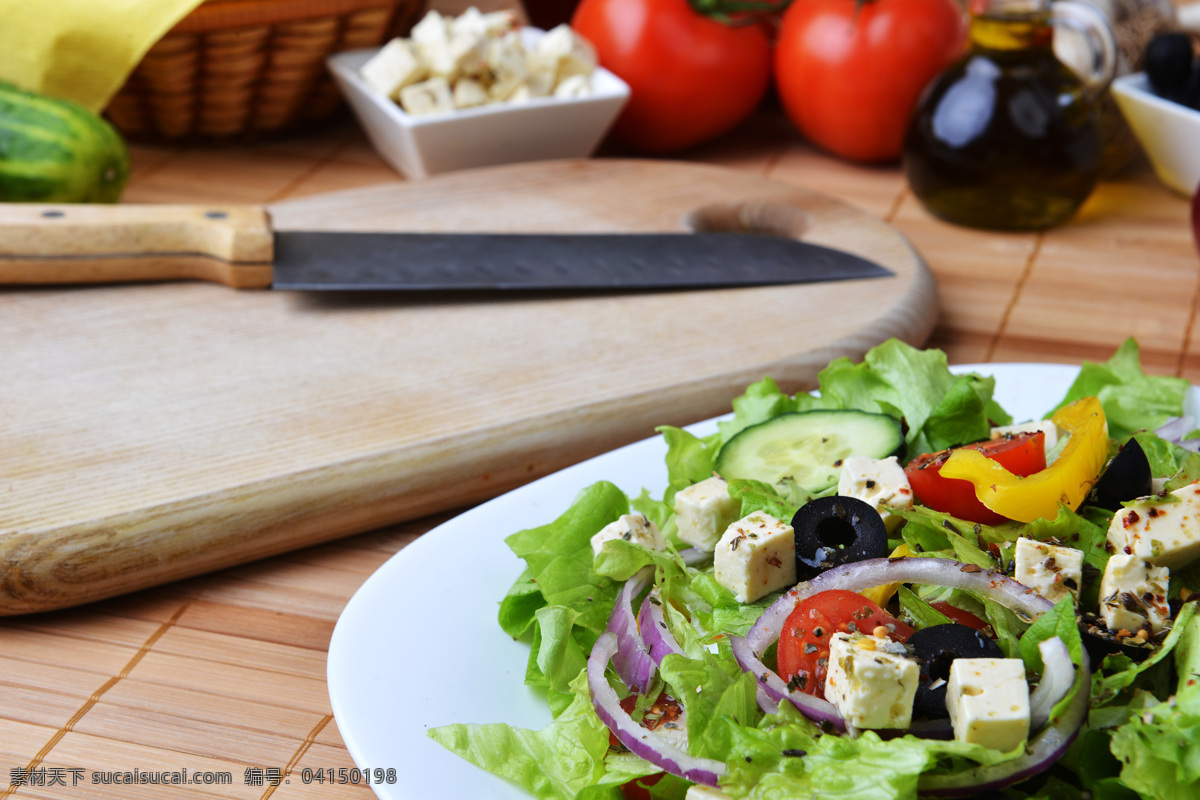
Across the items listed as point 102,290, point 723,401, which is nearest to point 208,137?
point 102,290

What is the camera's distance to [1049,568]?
2.84ft

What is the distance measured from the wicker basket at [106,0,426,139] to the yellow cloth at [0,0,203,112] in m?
0.05

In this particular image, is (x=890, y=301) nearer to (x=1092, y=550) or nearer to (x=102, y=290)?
(x=1092, y=550)

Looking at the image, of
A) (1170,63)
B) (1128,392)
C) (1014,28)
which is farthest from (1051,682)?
(1170,63)

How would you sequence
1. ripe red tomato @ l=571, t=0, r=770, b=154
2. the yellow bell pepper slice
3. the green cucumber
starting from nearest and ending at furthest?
the yellow bell pepper slice < the green cucumber < ripe red tomato @ l=571, t=0, r=770, b=154

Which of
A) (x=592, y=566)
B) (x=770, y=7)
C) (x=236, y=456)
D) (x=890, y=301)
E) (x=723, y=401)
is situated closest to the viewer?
(x=592, y=566)

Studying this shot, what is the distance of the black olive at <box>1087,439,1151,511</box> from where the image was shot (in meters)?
0.94

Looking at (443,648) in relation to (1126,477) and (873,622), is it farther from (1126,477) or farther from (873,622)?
(1126,477)

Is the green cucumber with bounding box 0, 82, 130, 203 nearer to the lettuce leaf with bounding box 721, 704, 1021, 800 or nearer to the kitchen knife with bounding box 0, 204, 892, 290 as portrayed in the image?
the kitchen knife with bounding box 0, 204, 892, 290

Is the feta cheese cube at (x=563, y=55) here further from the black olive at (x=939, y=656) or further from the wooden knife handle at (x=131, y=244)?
the black olive at (x=939, y=656)

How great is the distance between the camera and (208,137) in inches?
87.2

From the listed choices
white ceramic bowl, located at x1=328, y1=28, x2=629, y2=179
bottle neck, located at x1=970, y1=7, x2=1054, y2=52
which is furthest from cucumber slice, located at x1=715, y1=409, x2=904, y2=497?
white ceramic bowl, located at x1=328, y1=28, x2=629, y2=179

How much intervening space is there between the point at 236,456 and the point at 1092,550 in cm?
87

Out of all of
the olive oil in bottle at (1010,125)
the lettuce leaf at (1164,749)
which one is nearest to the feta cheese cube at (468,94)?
the olive oil in bottle at (1010,125)
